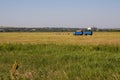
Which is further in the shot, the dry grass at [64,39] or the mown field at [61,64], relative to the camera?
the dry grass at [64,39]

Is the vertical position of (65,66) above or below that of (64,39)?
above

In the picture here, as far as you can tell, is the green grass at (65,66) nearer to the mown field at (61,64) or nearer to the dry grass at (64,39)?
the mown field at (61,64)

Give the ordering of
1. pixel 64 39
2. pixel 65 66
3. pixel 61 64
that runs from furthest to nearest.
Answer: pixel 64 39
pixel 61 64
pixel 65 66

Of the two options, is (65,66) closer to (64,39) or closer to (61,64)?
(61,64)

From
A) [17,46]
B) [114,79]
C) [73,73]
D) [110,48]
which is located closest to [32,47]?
[17,46]

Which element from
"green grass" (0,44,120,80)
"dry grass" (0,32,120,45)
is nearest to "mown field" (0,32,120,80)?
"green grass" (0,44,120,80)

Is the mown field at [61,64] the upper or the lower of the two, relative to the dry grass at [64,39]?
upper

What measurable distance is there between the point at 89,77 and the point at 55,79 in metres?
0.86

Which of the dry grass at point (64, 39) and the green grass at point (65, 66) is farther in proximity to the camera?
the dry grass at point (64, 39)

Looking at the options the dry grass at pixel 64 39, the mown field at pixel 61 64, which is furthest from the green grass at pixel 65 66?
the dry grass at pixel 64 39

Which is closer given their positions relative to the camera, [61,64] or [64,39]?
[61,64]

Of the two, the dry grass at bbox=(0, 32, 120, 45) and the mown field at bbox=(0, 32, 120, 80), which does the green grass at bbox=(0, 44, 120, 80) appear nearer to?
the mown field at bbox=(0, 32, 120, 80)

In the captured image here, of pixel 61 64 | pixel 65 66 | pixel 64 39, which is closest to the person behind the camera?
pixel 65 66

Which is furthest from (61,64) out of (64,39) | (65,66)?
(64,39)
